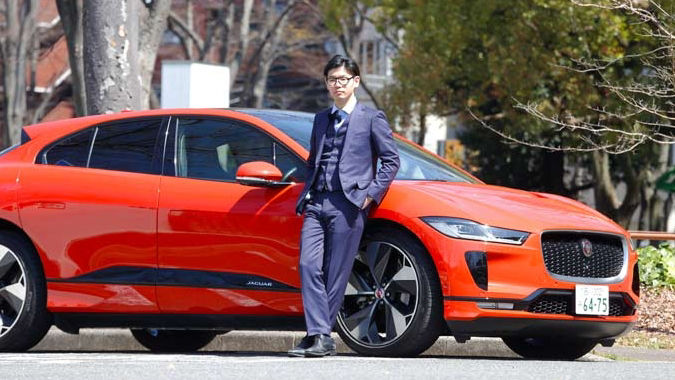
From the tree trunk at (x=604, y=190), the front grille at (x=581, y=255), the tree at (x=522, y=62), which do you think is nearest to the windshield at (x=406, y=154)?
the front grille at (x=581, y=255)

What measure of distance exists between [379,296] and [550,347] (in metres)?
1.49

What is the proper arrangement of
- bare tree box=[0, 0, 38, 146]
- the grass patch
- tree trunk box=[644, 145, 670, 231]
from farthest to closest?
bare tree box=[0, 0, 38, 146] → tree trunk box=[644, 145, 670, 231] → the grass patch

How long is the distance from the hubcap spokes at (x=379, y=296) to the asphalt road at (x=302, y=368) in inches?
10.0

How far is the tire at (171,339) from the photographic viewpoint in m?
10.1

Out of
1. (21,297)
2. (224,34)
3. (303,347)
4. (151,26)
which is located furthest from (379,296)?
(224,34)

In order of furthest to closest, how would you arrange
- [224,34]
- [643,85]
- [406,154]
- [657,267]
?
1. [224,34]
2. [657,267]
3. [643,85]
4. [406,154]

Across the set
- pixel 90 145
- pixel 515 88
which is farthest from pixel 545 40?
pixel 90 145

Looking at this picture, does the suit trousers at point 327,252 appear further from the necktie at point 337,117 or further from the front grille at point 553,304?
the front grille at point 553,304

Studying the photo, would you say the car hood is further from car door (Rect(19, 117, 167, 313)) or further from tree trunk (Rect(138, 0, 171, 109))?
tree trunk (Rect(138, 0, 171, 109))

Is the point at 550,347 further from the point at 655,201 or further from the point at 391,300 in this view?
the point at 655,201

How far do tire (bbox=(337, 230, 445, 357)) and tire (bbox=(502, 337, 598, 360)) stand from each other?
4.38 feet

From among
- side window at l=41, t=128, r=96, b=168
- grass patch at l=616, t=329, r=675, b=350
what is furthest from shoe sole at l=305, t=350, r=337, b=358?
grass patch at l=616, t=329, r=675, b=350

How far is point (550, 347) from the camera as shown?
9117 millimetres

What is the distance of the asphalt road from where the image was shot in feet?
22.5
